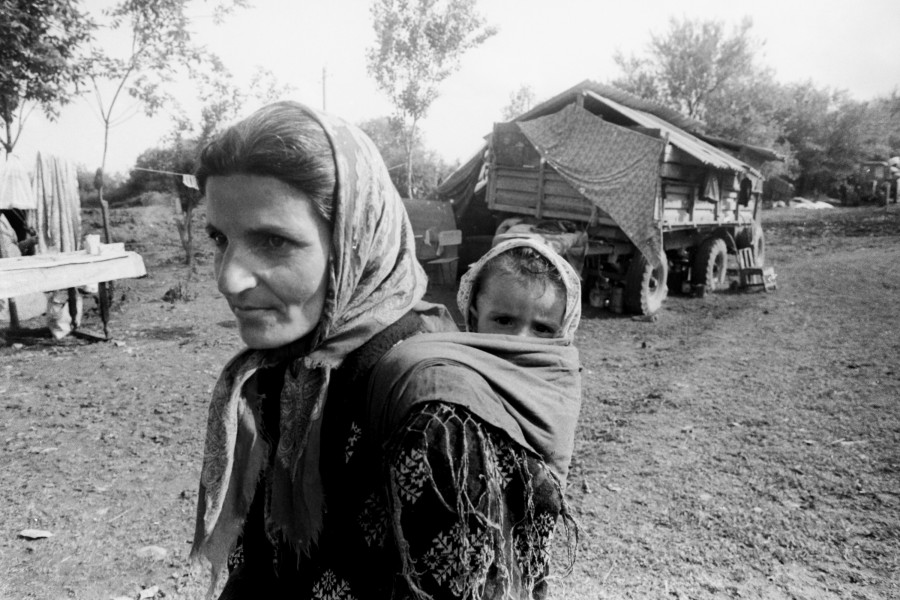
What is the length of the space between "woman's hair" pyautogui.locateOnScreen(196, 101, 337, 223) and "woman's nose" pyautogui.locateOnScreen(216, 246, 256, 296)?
142mm

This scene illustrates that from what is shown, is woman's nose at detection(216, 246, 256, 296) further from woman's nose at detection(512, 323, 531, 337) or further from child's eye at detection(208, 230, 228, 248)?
woman's nose at detection(512, 323, 531, 337)

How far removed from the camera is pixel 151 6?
11.4 meters

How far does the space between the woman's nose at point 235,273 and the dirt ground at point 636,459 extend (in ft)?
3.05

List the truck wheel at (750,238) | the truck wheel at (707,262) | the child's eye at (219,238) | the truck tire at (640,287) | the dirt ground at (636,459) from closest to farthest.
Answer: the child's eye at (219,238) → the dirt ground at (636,459) → the truck tire at (640,287) → the truck wheel at (707,262) → the truck wheel at (750,238)

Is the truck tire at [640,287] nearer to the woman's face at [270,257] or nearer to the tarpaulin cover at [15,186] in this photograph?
the tarpaulin cover at [15,186]

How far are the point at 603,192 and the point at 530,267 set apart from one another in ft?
27.1

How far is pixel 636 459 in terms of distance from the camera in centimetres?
486

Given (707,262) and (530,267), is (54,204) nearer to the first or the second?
(530,267)

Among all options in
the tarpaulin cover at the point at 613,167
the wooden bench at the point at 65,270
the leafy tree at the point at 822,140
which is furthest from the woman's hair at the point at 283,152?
the leafy tree at the point at 822,140

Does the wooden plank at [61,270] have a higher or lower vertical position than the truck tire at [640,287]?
higher

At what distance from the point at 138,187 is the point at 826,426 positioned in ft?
76.4

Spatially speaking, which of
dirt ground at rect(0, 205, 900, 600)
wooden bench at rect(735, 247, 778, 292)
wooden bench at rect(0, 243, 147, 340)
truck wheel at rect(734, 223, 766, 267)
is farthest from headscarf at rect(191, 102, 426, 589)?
truck wheel at rect(734, 223, 766, 267)

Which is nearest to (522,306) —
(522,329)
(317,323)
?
(522,329)

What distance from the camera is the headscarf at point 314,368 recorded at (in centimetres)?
109
